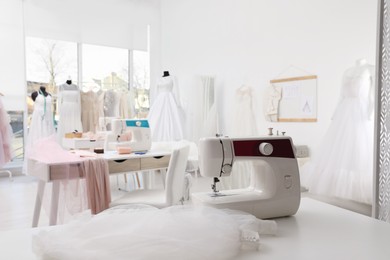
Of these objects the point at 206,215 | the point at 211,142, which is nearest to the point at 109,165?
the point at 211,142

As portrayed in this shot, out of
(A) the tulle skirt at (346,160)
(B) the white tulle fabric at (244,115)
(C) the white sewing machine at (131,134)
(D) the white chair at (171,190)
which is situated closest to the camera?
(D) the white chair at (171,190)

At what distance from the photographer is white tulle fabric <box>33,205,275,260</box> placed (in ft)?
2.61

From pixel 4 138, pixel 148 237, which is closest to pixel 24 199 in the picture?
pixel 4 138

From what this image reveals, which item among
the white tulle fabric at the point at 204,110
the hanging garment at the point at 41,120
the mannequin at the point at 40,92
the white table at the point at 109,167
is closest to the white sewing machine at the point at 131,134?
the white table at the point at 109,167

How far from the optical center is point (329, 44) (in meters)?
3.52

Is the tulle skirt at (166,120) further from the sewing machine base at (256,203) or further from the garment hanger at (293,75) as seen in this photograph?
the sewing machine base at (256,203)

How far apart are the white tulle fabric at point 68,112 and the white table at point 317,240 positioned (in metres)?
4.67

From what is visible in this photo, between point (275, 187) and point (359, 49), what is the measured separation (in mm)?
2504

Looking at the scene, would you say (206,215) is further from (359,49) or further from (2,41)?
(2,41)

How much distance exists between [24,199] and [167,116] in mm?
2351

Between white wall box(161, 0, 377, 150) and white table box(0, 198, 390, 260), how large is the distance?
7.90 ft

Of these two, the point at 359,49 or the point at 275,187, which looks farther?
the point at 359,49

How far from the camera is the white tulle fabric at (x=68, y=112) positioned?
546 cm

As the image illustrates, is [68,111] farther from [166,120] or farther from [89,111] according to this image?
[166,120]
